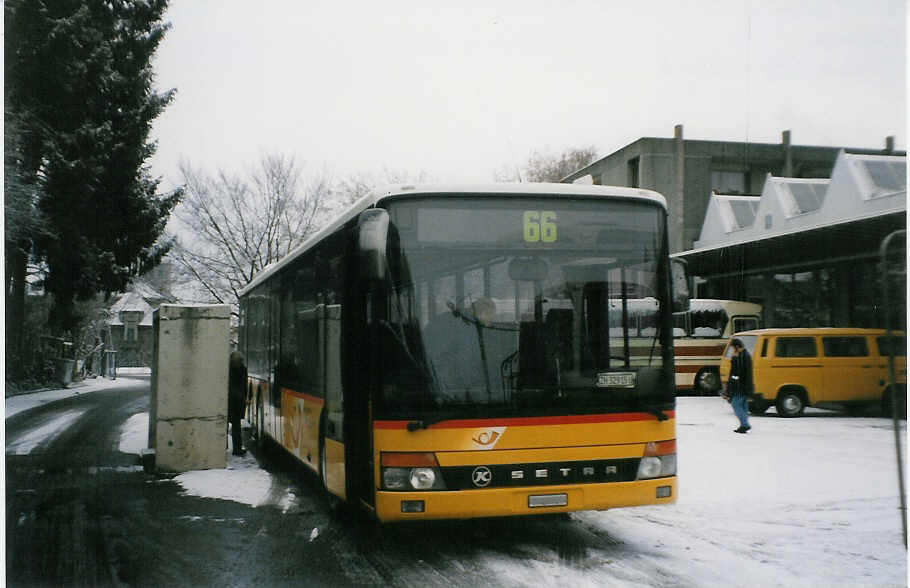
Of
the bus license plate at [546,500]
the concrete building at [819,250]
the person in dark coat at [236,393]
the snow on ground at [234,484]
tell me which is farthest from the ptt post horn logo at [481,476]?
the person in dark coat at [236,393]

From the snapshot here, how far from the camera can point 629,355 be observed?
20.9ft

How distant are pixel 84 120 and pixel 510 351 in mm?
7182

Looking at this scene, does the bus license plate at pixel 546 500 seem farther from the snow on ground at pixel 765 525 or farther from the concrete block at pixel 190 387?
the concrete block at pixel 190 387

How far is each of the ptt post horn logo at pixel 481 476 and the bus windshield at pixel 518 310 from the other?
1.31 feet

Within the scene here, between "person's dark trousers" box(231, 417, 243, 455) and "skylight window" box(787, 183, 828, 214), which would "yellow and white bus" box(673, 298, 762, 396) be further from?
"person's dark trousers" box(231, 417, 243, 455)

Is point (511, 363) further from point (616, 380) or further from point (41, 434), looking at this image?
point (41, 434)

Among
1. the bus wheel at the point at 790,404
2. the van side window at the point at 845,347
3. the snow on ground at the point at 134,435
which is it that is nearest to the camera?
the snow on ground at the point at 134,435

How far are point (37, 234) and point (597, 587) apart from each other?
8.17 meters

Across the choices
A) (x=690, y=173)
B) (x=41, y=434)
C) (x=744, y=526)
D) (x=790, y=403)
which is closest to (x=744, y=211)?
(x=690, y=173)

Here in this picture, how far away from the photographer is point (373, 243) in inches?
230

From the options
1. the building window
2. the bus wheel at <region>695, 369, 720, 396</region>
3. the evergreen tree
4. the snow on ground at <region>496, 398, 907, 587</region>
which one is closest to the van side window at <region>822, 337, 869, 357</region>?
the snow on ground at <region>496, 398, 907, 587</region>

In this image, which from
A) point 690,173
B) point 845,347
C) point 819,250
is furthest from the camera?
point 690,173

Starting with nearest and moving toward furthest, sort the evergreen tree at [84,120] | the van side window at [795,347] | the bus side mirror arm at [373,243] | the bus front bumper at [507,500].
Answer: the bus side mirror arm at [373,243]
the bus front bumper at [507,500]
the evergreen tree at [84,120]
the van side window at [795,347]

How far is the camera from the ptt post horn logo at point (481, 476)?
6.04 m
